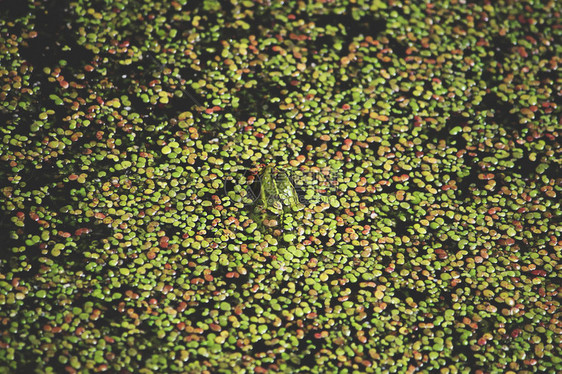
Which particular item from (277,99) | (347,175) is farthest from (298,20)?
(347,175)

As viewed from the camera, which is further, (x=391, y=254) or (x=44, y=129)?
(x=44, y=129)

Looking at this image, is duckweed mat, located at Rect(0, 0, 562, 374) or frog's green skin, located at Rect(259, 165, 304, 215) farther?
frog's green skin, located at Rect(259, 165, 304, 215)

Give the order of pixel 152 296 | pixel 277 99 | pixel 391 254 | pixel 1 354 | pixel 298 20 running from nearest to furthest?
pixel 1 354
pixel 152 296
pixel 391 254
pixel 277 99
pixel 298 20

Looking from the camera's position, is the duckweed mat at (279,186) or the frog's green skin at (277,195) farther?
the frog's green skin at (277,195)

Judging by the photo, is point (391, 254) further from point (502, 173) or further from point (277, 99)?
point (277, 99)
